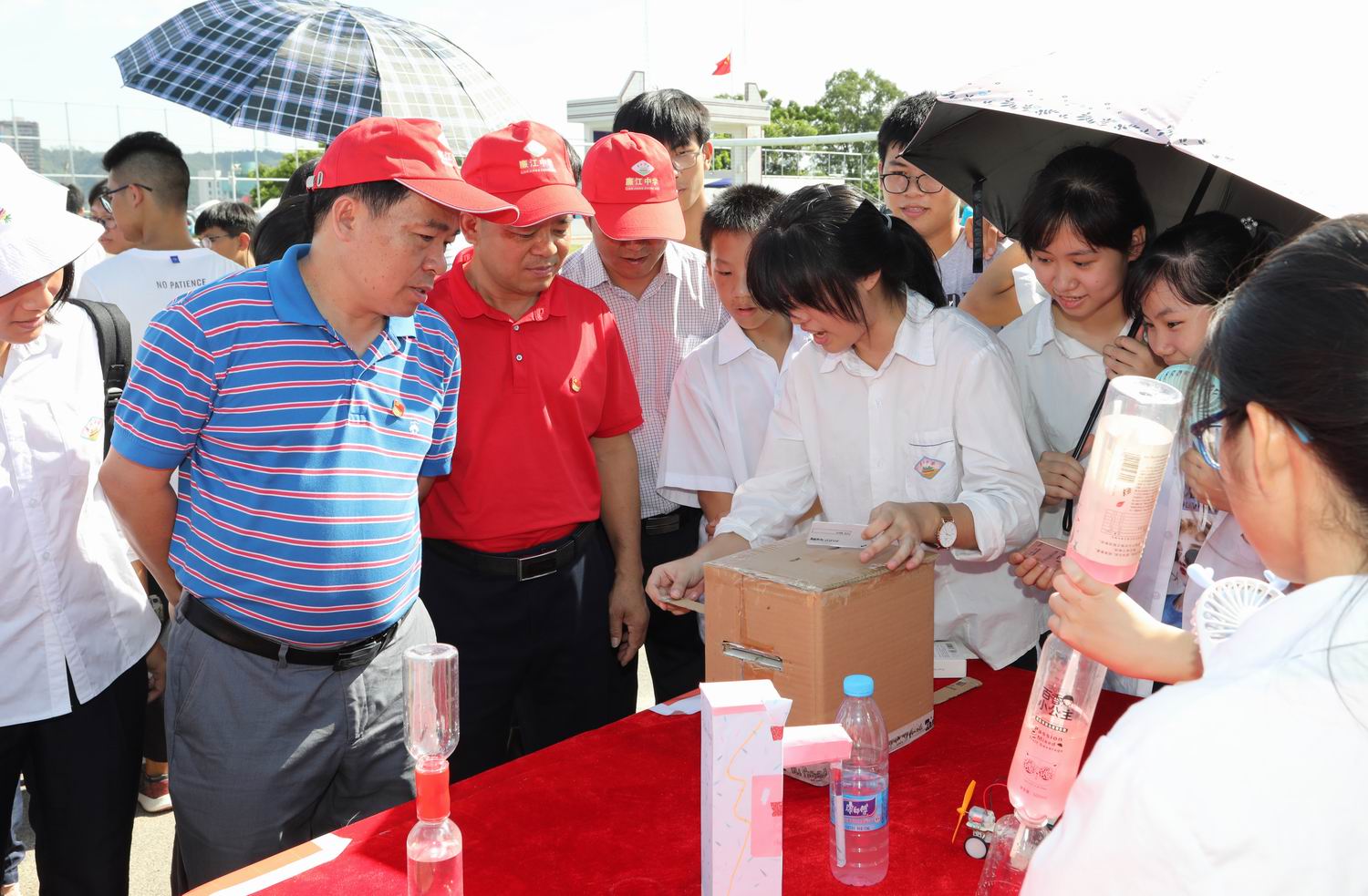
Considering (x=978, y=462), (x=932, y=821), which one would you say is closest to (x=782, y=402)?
(x=978, y=462)

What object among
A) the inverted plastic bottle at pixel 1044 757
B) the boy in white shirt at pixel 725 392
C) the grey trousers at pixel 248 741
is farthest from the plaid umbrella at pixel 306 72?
the inverted plastic bottle at pixel 1044 757

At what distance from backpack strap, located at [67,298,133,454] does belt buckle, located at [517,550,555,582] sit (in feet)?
2.90

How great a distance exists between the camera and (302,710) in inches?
74.4

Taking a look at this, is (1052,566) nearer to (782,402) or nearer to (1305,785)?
(782,402)

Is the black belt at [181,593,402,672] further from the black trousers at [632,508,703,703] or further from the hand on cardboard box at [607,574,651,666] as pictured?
the black trousers at [632,508,703,703]

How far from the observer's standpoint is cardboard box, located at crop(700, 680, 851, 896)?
4.07 feet

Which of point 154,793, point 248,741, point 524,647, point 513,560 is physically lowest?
point 154,793

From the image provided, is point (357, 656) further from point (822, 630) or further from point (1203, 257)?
point (1203, 257)

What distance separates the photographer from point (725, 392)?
2.65 metres

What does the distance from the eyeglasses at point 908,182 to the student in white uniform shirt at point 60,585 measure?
7.20 ft

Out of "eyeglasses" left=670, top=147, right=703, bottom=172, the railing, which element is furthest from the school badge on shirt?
the railing

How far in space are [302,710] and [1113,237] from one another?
5.95 feet

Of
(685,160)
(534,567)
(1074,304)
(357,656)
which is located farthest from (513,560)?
(685,160)

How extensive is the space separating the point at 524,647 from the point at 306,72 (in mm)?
2145
